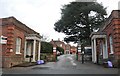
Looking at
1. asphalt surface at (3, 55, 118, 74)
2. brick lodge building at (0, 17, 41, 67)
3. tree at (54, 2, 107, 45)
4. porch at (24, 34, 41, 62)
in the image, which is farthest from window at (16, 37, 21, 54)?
tree at (54, 2, 107, 45)

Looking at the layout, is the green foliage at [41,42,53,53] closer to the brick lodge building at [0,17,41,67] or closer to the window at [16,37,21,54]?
the brick lodge building at [0,17,41,67]

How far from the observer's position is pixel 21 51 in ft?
71.8

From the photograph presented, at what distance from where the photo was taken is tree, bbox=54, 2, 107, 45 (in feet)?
119

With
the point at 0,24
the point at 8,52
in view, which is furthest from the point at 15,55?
the point at 0,24

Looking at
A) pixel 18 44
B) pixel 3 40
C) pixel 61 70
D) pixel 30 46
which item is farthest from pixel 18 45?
pixel 61 70

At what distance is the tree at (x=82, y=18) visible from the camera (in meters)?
36.3

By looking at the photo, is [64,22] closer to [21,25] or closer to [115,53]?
[21,25]

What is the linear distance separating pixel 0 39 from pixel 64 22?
20.3m

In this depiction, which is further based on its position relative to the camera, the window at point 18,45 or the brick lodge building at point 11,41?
the window at point 18,45

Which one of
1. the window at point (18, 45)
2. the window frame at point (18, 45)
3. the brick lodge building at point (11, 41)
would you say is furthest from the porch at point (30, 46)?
the window at point (18, 45)

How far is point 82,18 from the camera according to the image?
121 ft

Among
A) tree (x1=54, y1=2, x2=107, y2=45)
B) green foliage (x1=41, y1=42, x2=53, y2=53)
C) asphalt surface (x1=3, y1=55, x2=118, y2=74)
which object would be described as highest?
tree (x1=54, y1=2, x2=107, y2=45)

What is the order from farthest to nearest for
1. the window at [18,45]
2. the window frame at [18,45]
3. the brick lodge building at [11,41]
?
the window at [18,45] < the window frame at [18,45] < the brick lodge building at [11,41]

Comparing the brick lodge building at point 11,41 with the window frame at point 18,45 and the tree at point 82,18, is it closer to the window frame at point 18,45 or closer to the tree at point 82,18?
the window frame at point 18,45
